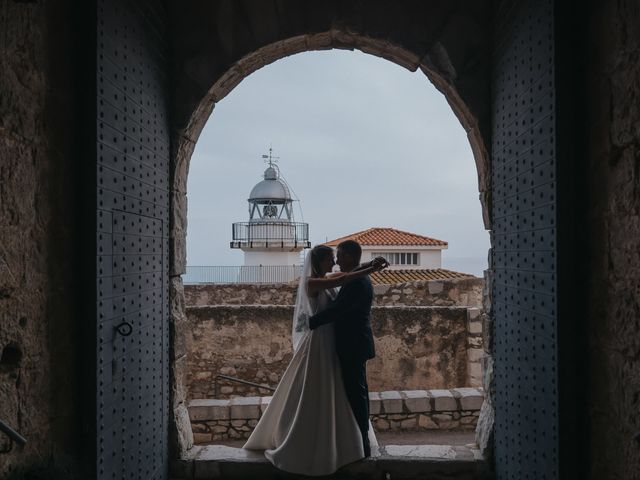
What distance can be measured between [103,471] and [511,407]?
2256 mm

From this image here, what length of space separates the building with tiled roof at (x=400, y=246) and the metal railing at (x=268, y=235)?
5895 mm

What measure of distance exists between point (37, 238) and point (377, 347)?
20.4ft

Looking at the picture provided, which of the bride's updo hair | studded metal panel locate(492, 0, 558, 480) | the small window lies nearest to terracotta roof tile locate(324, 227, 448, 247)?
the small window

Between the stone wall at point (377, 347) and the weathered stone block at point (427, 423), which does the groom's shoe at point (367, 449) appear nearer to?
the weathered stone block at point (427, 423)

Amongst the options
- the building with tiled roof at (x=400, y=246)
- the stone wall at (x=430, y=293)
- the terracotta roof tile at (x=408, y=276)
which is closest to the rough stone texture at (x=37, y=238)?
the stone wall at (x=430, y=293)

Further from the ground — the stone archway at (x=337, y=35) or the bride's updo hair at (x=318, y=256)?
the stone archway at (x=337, y=35)

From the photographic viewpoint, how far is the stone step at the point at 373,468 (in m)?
3.43

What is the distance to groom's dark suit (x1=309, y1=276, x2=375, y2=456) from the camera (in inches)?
139

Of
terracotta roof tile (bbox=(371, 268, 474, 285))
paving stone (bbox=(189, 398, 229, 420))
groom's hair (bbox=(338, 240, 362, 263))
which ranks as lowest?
paving stone (bbox=(189, 398, 229, 420))

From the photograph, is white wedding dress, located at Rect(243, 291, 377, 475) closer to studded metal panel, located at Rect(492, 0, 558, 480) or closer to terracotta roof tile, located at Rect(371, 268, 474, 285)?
studded metal panel, located at Rect(492, 0, 558, 480)

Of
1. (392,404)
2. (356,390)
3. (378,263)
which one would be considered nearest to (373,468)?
(356,390)

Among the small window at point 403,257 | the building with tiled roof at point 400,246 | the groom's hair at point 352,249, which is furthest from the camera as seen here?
the small window at point 403,257

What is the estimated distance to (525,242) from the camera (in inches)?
106

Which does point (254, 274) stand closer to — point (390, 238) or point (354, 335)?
point (390, 238)
